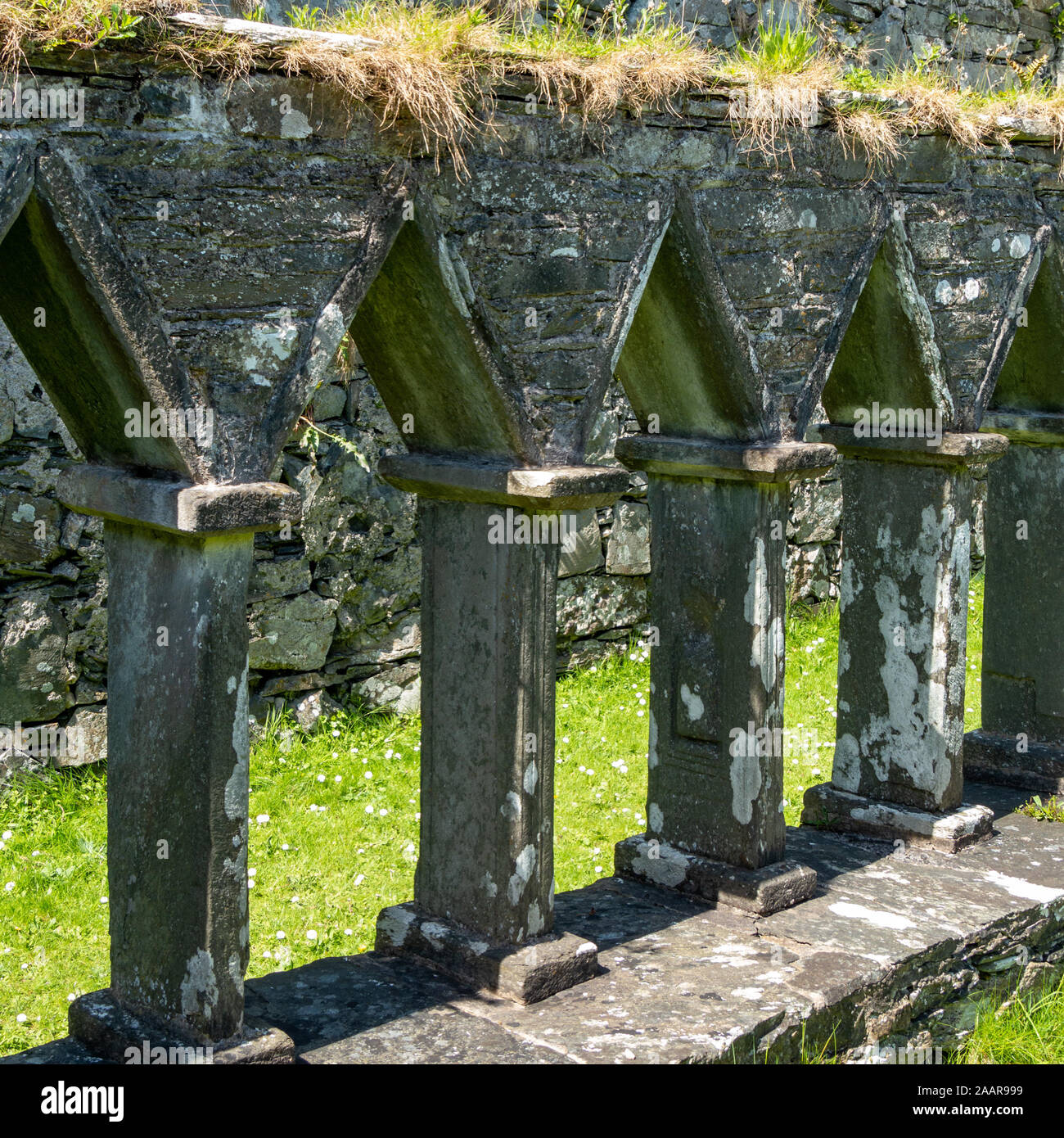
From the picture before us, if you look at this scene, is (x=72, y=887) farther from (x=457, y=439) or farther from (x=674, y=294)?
(x=674, y=294)

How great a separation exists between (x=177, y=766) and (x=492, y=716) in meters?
0.94

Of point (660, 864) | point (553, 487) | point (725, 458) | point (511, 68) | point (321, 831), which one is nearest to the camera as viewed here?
point (511, 68)

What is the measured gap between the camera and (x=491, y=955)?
12.8ft

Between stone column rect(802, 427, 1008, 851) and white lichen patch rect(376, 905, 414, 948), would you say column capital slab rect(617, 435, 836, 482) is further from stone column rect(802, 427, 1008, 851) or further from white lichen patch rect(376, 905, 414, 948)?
white lichen patch rect(376, 905, 414, 948)

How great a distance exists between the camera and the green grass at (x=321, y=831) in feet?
16.6

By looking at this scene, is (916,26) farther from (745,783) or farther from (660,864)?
(660,864)

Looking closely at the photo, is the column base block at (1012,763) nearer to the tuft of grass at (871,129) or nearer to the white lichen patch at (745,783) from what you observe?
the white lichen patch at (745,783)

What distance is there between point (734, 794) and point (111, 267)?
2549 millimetres

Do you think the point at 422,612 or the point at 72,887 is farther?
the point at 72,887

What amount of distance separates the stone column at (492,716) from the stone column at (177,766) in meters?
0.73

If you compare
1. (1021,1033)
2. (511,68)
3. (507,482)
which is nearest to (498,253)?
(511,68)

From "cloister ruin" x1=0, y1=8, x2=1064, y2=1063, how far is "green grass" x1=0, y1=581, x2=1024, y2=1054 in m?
1.16

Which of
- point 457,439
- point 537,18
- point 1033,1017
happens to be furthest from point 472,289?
point 537,18

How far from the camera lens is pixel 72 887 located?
552 centimetres
